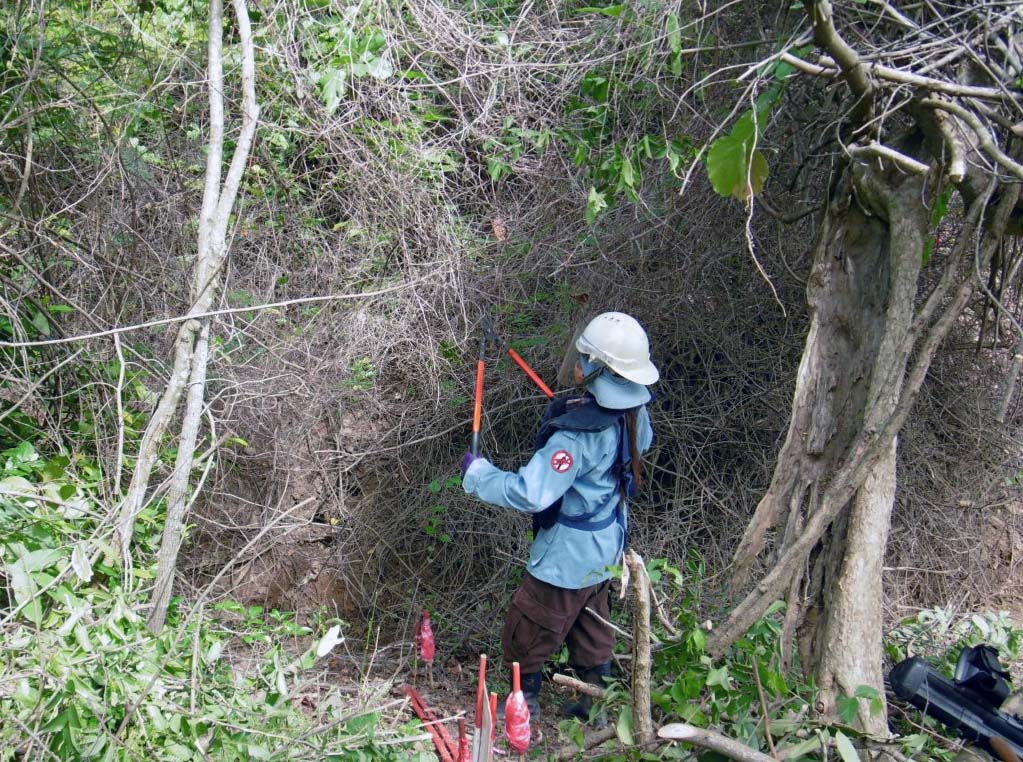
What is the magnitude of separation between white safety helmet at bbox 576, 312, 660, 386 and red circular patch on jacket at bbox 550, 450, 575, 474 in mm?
406

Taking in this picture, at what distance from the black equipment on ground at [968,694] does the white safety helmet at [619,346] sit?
1445 millimetres

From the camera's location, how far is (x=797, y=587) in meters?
3.50

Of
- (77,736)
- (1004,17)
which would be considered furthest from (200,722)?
(1004,17)

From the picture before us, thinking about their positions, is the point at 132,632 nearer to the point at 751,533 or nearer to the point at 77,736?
the point at 77,736

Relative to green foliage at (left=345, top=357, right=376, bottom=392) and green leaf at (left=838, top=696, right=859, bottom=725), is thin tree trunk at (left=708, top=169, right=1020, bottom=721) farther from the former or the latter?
green foliage at (left=345, top=357, right=376, bottom=392)

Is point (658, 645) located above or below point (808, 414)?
below

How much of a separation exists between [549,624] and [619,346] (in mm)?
1250

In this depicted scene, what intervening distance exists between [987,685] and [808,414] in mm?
1109

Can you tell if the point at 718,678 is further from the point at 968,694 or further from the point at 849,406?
the point at 849,406

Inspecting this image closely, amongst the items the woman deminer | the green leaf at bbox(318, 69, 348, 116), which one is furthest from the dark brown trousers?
the green leaf at bbox(318, 69, 348, 116)

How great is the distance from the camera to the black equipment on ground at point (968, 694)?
312 cm

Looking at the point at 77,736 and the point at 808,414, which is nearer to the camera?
the point at 77,736

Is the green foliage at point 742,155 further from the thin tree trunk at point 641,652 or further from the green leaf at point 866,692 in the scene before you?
the green leaf at point 866,692

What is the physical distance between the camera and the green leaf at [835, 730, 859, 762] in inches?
113
